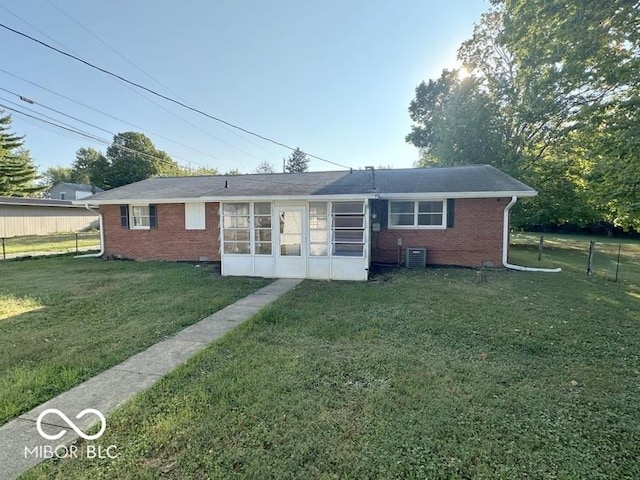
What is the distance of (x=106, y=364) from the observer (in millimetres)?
4070

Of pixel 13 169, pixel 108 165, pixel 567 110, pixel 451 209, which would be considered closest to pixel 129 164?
pixel 108 165

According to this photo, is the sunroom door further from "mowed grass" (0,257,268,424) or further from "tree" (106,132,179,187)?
"tree" (106,132,179,187)

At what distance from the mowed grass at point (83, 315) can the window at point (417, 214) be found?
516cm

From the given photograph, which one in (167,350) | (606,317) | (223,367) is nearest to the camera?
(223,367)

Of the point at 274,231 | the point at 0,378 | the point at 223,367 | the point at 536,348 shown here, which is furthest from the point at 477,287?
the point at 0,378

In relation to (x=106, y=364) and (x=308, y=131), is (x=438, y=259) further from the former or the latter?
(x=308, y=131)

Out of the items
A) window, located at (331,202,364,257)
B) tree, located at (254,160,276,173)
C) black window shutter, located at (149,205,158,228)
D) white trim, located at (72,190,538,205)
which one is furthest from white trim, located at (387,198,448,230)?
tree, located at (254,160,276,173)

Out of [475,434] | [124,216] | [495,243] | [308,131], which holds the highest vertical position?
[308,131]

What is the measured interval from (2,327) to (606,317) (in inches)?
423

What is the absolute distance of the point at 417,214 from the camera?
10.9m

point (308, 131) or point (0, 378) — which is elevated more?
point (308, 131)

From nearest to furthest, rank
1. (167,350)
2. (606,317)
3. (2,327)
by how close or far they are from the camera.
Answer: (167,350) → (2,327) → (606,317)

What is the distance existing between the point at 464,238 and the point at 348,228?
4.29 meters

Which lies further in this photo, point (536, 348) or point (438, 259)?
point (438, 259)
